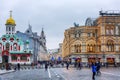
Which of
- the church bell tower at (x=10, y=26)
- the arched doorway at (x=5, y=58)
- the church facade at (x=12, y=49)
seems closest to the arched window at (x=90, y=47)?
the church facade at (x=12, y=49)

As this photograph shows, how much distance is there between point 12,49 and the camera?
12044 cm

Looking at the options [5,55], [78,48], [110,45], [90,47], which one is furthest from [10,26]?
[110,45]

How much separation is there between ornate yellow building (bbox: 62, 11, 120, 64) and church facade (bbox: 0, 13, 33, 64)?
15.1 metres

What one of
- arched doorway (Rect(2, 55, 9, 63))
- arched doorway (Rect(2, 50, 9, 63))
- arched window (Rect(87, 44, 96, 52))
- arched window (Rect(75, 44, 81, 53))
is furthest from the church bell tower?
arched window (Rect(87, 44, 96, 52))

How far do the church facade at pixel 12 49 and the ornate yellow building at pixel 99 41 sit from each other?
15.1 meters

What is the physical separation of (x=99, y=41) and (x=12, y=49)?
2846cm

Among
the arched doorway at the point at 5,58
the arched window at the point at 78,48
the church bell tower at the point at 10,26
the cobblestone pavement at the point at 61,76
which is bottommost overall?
the cobblestone pavement at the point at 61,76

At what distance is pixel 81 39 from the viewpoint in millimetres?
110312

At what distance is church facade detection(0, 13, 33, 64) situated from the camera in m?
117

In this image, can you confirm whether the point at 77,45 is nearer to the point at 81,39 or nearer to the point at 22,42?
the point at 81,39

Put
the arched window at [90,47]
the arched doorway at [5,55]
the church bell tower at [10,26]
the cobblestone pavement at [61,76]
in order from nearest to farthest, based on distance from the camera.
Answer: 1. the cobblestone pavement at [61,76]
2. the arched window at [90,47]
3. the arched doorway at [5,55]
4. the church bell tower at [10,26]

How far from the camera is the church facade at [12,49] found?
11706 centimetres

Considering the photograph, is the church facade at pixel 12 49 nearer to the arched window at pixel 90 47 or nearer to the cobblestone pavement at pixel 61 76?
the arched window at pixel 90 47

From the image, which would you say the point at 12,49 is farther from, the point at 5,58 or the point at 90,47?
the point at 90,47
